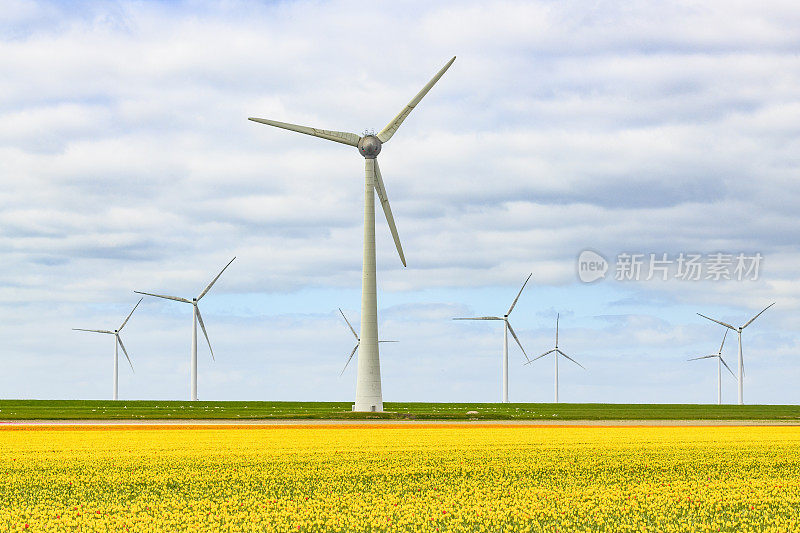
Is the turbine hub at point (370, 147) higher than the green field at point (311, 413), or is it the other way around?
the turbine hub at point (370, 147)

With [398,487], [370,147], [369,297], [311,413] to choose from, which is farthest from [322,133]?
[398,487]

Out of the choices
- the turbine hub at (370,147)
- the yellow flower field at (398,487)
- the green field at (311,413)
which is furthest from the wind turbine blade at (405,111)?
the yellow flower field at (398,487)

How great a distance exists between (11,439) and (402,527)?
3936 cm

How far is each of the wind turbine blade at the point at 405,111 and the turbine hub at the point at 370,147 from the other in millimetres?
1399

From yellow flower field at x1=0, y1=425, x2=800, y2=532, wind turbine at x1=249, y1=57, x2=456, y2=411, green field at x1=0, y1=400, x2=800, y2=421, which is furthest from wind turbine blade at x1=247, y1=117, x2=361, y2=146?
yellow flower field at x1=0, y1=425, x2=800, y2=532

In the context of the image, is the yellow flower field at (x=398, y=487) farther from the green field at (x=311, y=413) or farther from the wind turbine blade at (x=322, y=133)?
the wind turbine blade at (x=322, y=133)

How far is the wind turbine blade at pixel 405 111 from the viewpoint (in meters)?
103

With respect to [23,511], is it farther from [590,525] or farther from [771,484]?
[771,484]

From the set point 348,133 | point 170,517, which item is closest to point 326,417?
point 348,133

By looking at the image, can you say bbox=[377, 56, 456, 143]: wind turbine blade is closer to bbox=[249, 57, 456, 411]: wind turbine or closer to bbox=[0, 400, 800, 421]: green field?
bbox=[249, 57, 456, 411]: wind turbine

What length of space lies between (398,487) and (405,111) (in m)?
81.9

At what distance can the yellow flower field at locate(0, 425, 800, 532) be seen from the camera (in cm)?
1928

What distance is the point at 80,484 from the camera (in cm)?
2650

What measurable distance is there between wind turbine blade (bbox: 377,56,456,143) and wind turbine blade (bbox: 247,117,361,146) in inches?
117
